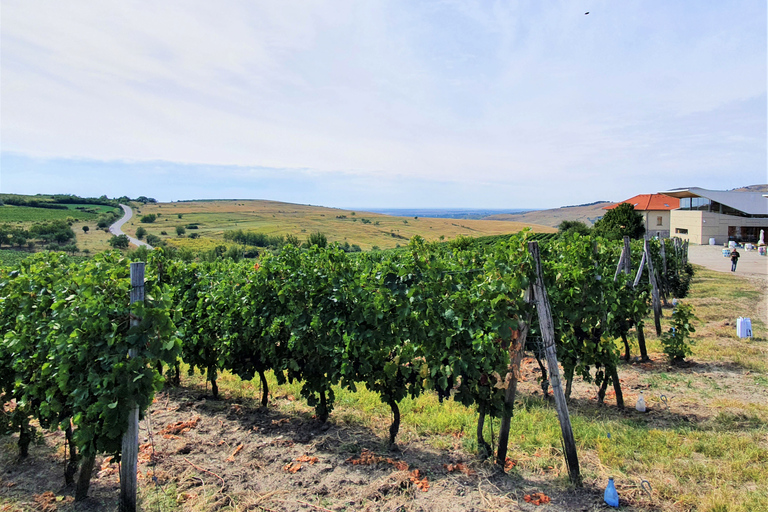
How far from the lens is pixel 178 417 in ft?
18.9

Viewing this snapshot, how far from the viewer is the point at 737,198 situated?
152 feet

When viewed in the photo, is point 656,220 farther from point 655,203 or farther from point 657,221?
point 655,203

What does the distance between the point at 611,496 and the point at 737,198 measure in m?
57.6

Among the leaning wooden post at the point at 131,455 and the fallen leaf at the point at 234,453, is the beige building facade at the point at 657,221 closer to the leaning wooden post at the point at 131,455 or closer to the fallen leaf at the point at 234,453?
Result: the fallen leaf at the point at 234,453

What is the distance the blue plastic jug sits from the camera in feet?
11.7

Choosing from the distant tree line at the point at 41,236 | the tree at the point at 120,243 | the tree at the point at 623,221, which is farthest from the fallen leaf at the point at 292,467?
Answer: the tree at the point at 120,243

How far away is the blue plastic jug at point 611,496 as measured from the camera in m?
3.58

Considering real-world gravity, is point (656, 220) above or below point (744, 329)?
above

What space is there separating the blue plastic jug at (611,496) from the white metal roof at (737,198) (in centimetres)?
5383

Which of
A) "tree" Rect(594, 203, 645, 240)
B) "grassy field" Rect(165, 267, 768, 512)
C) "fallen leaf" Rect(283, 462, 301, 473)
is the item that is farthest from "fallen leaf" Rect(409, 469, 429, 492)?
"tree" Rect(594, 203, 645, 240)

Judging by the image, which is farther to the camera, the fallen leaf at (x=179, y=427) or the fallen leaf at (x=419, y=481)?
the fallen leaf at (x=179, y=427)

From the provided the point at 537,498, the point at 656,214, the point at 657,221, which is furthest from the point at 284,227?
the point at 537,498

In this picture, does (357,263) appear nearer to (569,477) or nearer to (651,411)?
(569,477)

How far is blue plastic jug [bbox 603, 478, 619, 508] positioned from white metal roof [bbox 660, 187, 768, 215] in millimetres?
53833
